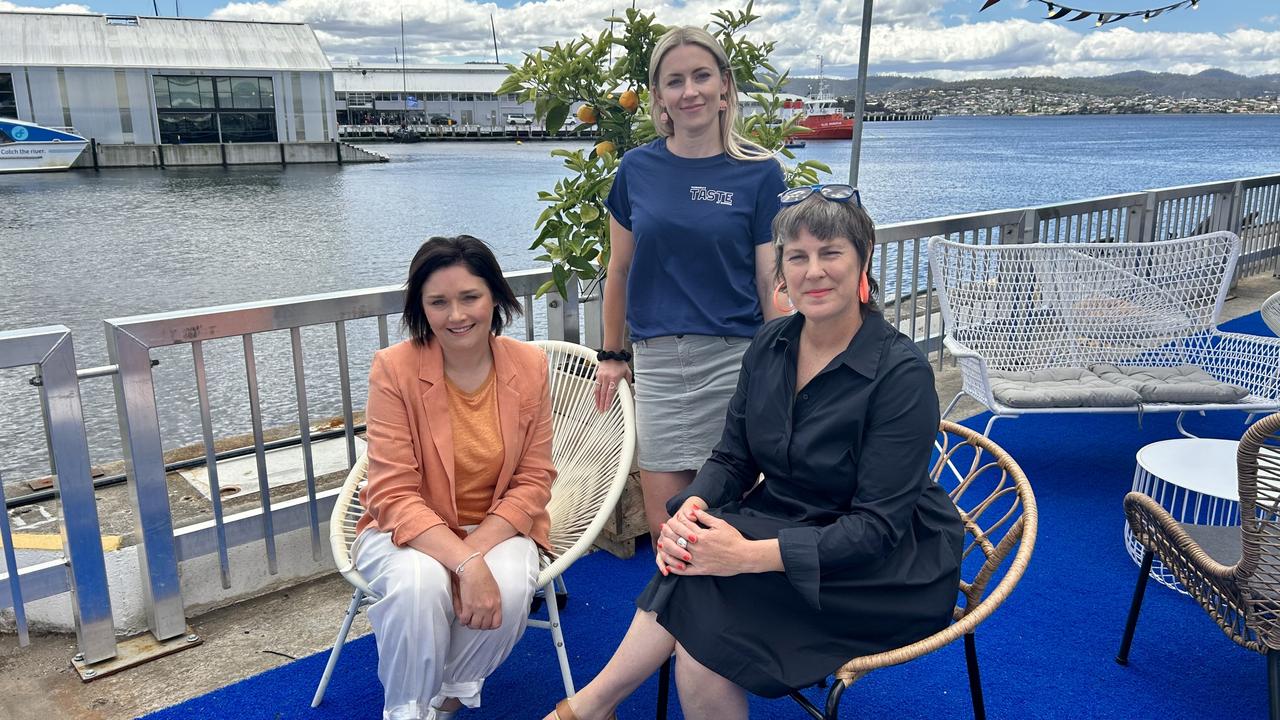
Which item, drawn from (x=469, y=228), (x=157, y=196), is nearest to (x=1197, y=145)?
(x=469, y=228)

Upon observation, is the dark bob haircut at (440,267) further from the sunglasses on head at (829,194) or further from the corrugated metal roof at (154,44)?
the corrugated metal roof at (154,44)

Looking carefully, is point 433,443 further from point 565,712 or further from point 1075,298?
point 1075,298

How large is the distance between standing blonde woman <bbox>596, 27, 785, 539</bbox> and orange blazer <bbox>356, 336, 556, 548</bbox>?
33 centimetres

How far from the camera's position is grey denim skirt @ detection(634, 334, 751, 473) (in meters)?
2.54

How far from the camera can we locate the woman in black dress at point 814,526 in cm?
180

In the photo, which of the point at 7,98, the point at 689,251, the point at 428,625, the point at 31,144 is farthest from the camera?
the point at 7,98

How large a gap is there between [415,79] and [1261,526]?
→ 347 feet

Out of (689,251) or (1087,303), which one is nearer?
(689,251)

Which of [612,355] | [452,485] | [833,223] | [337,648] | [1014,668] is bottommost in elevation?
[1014,668]

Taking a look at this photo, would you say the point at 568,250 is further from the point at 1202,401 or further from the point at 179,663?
the point at 1202,401

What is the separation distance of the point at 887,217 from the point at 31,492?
29.4 m

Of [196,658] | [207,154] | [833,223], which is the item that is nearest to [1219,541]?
[833,223]

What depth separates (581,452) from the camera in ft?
9.34

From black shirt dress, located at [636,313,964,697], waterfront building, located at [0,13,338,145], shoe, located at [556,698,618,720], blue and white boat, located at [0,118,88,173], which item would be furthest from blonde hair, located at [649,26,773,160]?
blue and white boat, located at [0,118,88,173]
